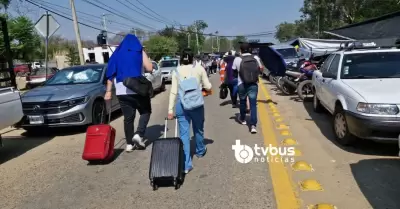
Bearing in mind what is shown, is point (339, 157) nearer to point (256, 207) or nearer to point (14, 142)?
point (256, 207)

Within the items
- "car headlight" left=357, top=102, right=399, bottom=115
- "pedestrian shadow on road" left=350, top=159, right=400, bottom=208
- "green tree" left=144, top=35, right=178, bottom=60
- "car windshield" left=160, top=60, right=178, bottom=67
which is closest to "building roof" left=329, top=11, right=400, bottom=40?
→ "car headlight" left=357, top=102, right=399, bottom=115

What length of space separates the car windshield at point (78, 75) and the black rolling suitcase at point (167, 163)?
5050 mm

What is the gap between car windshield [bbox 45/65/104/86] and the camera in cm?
891

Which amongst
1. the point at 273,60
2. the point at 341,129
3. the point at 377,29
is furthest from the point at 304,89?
the point at 341,129

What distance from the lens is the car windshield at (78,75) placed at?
8.91m

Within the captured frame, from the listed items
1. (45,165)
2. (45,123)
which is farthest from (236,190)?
(45,123)

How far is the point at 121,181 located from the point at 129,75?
1769mm

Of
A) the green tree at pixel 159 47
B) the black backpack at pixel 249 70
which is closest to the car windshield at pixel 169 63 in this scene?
the black backpack at pixel 249 70

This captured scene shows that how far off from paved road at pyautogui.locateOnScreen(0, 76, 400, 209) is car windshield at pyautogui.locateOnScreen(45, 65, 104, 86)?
2.19 m

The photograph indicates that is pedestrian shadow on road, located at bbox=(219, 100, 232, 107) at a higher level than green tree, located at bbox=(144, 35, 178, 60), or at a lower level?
lower

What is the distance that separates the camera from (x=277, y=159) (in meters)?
5.32

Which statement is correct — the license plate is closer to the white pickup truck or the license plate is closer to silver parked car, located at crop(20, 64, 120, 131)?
silver parked car, located at crop(20, 64, 120, 131)

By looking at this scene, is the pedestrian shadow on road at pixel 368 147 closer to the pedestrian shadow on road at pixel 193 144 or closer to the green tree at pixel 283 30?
the pedestrian shadow on road at pixel 193 144

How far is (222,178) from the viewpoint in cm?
462
